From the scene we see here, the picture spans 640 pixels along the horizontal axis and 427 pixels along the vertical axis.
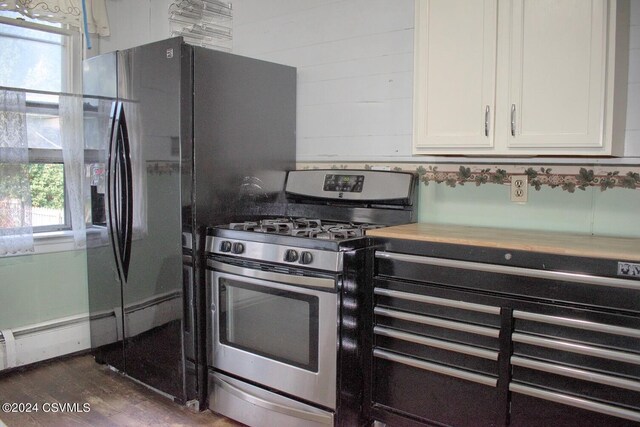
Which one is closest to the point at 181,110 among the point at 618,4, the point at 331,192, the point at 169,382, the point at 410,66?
the point at 331,192

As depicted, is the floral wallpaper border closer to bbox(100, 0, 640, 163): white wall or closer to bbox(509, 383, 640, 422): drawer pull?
bbox(100, 0, 640, 163): white wall

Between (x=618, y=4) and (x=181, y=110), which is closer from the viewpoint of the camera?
(x=618, y=4)

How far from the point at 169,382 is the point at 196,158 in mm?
1148

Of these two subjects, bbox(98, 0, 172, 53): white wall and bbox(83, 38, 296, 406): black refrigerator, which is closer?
bbox(83, 38, 296, 406): black refrigerator

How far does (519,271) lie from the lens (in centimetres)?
192

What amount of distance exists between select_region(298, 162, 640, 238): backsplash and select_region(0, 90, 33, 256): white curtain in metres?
2.16

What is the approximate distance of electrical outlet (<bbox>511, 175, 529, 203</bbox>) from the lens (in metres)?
2.41

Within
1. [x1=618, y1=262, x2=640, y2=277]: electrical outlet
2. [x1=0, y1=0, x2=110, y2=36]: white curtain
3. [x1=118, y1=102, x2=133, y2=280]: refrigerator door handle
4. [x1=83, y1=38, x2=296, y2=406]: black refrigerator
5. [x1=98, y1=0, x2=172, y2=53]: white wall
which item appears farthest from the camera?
[x1=98, y1=0, x2=172, y2=53]: white wall

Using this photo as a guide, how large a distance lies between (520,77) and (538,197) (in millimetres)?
559

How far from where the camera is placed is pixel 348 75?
2.96m

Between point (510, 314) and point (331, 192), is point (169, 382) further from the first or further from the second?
point (510, 314)

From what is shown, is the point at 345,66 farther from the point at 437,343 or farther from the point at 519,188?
the point at 437,343

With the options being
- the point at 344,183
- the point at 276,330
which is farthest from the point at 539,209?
the point at 276,330

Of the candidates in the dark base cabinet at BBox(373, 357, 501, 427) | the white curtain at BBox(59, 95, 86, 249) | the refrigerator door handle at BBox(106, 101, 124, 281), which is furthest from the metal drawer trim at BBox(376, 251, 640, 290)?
the white curtain at BBox(59, 95, 86, 249)
